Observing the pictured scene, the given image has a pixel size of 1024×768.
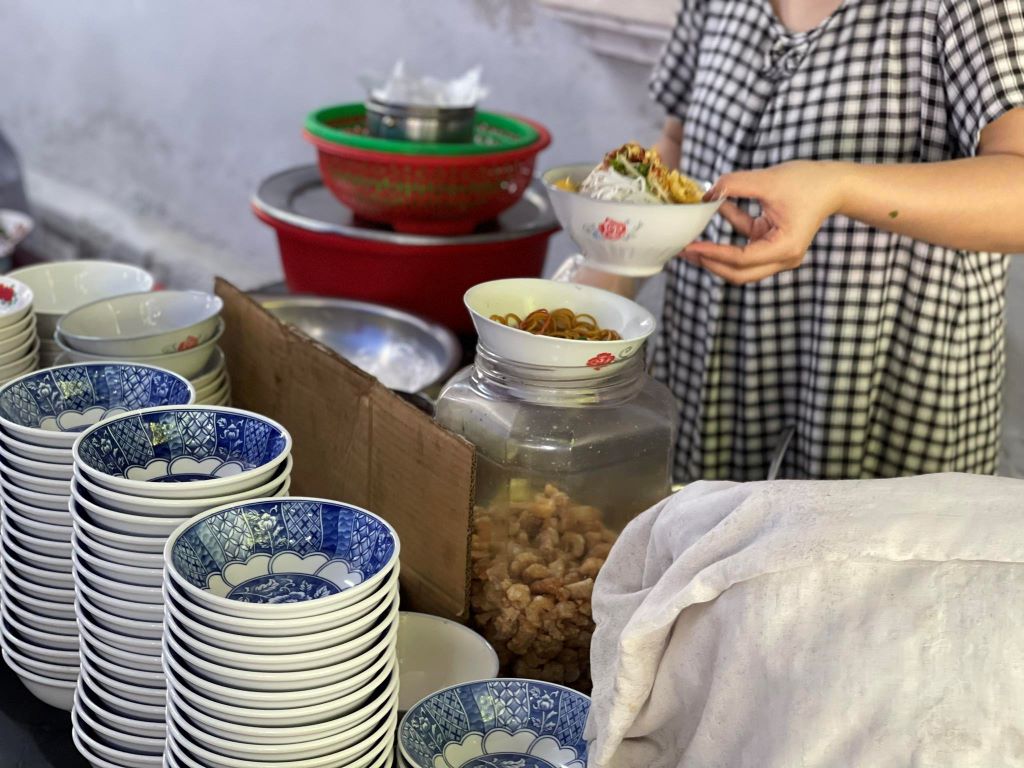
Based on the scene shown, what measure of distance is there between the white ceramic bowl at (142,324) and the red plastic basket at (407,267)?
16.7 inches

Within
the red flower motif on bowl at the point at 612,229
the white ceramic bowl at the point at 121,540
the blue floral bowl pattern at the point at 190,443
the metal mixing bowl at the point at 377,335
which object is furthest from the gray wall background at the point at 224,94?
the white ceramic bowl at the point at 121,540

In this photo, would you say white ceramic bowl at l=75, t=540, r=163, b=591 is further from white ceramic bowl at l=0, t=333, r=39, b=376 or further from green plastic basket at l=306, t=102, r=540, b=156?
green plastic basket at l=306, t=102, r=540, b=156

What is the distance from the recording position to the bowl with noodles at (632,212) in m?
1.14

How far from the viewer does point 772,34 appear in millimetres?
1476

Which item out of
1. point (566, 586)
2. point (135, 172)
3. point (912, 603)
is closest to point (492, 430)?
point (566, 586)

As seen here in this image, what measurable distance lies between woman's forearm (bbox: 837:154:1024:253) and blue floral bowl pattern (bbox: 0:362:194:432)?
0.72 metres

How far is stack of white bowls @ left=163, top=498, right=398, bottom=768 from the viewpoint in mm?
741

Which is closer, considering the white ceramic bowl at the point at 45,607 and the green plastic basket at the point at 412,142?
the white ceramic bowl at the point at 45,607

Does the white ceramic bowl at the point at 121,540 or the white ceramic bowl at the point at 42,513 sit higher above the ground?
the white ceramic bowl at the point at 121,540

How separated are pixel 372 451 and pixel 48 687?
0.35 metres

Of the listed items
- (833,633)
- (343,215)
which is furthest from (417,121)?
(833,633)

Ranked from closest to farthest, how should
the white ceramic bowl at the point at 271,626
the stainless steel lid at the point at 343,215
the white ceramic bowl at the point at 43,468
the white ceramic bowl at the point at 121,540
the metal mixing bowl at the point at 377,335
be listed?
the white ceramic bowl at the point at 271,626, the white ceramic bowl at the point at 121,540, the white ceramic bowl at the point at 43,468, the metal mixing bowl at the point at 377,335, the stainless steel lid at the point at 343,215

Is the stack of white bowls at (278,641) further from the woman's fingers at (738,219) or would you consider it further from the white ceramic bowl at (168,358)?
the woman's fingers at (738,219)

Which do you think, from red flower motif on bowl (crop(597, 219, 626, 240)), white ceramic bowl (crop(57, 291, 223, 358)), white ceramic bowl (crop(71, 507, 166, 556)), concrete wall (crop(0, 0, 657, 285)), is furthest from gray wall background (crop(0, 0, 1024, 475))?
white ceramic bowl (crop(71, 507, 166, 556))
